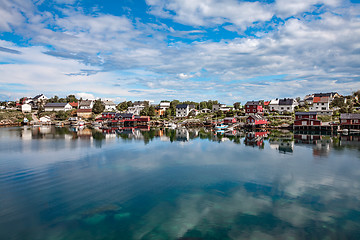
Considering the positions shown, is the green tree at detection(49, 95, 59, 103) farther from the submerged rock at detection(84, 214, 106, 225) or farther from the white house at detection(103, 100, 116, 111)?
the submerged rock at detection(84, 214, 106, 225)

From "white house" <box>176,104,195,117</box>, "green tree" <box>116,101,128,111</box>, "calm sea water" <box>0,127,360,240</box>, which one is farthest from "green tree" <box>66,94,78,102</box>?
Result: "calm sea water" <box>0,127,360,240</box>

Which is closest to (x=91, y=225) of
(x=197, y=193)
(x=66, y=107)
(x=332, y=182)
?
(x=197, y=193)

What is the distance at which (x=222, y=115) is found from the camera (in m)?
96.3

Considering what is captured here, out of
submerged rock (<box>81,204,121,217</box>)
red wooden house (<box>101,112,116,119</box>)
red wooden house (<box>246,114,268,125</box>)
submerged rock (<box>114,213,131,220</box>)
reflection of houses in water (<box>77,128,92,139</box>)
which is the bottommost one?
submerged rock (<box>114,213,131,220</box>)

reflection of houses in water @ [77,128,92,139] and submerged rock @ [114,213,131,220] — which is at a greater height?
reflection of houses in water @ [77,128,92,139]

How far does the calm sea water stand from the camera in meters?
12.7

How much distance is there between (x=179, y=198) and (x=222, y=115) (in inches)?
3218

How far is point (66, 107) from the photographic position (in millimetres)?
117875

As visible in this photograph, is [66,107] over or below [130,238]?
over

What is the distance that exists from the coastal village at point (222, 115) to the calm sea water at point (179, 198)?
4493 centimetres

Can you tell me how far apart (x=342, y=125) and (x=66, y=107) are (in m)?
120

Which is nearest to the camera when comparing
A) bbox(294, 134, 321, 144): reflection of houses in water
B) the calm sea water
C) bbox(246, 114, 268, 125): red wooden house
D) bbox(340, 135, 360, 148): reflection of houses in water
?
the calm sea water

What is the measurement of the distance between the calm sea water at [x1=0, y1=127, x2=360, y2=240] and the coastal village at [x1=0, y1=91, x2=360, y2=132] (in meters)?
44.9

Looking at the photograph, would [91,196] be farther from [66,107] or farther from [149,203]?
[66,107]
